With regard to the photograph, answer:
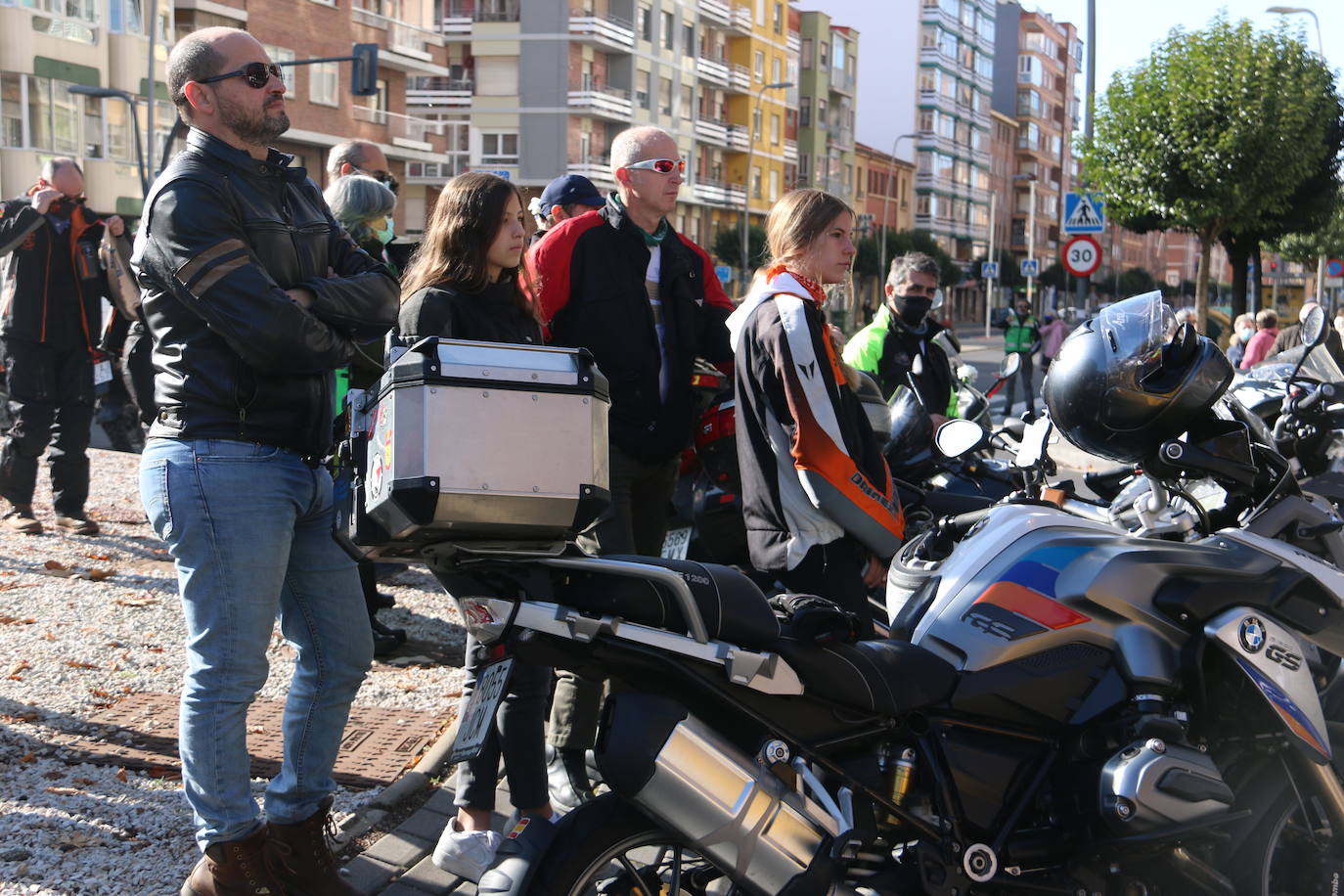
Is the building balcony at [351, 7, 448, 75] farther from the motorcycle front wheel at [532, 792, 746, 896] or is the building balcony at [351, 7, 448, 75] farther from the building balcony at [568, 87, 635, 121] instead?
the motorcycle front wheel at [532, 792, 746, 896]

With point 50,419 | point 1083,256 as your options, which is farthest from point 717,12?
point 50,419

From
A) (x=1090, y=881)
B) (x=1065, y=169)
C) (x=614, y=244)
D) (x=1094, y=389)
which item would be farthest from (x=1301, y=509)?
(x=1065, y=169)

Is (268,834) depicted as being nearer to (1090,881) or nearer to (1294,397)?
(1090,881)

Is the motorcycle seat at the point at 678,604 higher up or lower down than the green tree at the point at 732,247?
lower down

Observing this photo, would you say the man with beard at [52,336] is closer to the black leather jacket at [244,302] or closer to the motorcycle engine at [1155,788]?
the black leather jacket at [244,302]

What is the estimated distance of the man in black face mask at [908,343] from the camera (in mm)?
6963

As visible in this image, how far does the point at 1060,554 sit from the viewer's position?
344 centimetres

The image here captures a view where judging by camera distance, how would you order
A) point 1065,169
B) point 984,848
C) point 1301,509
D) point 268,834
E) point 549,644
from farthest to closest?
point 1065,169, point 1301,509, point 268,834, point 984,848, point 549,644

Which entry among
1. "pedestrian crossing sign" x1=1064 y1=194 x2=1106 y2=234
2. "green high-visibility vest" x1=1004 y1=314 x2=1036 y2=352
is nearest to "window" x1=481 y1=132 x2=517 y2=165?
"green high-visibility vest" x1=1004 y1=314 x2=1036 y2=352

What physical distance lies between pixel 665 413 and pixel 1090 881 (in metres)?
2.04

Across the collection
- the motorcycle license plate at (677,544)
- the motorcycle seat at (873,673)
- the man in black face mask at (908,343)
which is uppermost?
the man in black face mask at (908,343)

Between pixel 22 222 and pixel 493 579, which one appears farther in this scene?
pixel 22 222

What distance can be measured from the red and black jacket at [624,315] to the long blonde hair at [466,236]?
53cm

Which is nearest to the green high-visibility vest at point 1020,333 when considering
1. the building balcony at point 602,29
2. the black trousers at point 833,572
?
the black trousers at point 833,572
